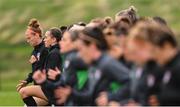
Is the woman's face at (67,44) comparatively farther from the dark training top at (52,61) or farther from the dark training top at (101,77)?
the dark training top at (52,61)

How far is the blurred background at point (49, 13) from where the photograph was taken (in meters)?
60.9

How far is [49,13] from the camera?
220 feet

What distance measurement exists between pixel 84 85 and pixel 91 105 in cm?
28

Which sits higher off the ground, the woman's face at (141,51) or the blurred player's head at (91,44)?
the blurred player's head at (91,44)

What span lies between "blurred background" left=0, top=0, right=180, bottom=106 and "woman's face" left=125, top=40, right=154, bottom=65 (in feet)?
162

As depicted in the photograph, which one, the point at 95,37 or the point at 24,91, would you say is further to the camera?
the point at 24,91

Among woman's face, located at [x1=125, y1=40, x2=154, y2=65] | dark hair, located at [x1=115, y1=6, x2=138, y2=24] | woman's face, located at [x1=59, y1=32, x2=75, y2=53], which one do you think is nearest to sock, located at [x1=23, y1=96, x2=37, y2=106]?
dark hair, located at [x1=115, y1=6, x2=138, y2=24]

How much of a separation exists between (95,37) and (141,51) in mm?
1718

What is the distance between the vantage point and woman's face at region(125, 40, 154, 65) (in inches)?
323

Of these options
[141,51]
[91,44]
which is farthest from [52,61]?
[141,51]

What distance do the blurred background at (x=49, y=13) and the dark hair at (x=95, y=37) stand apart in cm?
4765

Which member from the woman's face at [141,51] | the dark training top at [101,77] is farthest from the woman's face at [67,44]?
the woman's face at [141,51]

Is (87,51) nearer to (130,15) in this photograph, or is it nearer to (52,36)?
(130,15)

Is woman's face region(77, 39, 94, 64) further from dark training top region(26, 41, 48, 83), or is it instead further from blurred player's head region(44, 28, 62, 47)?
dark training top region(26, 41, 48, 83)
